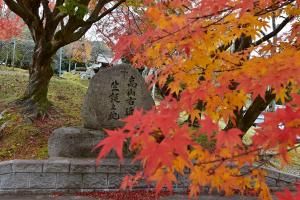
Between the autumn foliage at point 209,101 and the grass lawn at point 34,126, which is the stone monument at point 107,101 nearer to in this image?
the grass lawn at point 34,126

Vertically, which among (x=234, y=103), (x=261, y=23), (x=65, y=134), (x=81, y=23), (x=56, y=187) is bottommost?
(x=56, y=187)

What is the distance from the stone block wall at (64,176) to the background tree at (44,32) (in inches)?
145

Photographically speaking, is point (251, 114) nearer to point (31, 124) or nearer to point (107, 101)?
point (107, 101)

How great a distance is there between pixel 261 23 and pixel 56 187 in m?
4.67

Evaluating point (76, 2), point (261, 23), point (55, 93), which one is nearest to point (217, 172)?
point (261, 23)

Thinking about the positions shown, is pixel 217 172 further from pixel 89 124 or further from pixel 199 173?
pixel 89 124

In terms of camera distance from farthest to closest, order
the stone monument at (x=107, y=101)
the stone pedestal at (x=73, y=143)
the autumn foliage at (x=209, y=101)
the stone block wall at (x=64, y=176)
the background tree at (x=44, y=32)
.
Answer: the background tree at (x=44, y=32) < the stone monument at (x=107, y=101) < the stone pedestal at (x=73, y=143) < the stone block wall at (x=64, y=176) < the autumn foliage at (x=209, y=101)

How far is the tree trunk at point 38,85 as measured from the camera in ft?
32.7

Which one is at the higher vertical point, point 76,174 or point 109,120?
point 109,120

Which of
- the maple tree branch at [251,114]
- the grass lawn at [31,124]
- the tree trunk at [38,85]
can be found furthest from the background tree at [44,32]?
the maple tree branch at [251,114]

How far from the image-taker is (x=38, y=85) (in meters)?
10.2

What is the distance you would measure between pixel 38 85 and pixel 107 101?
3.68m

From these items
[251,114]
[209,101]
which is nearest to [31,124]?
[251,114]

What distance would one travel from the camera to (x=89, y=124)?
7402 mm
